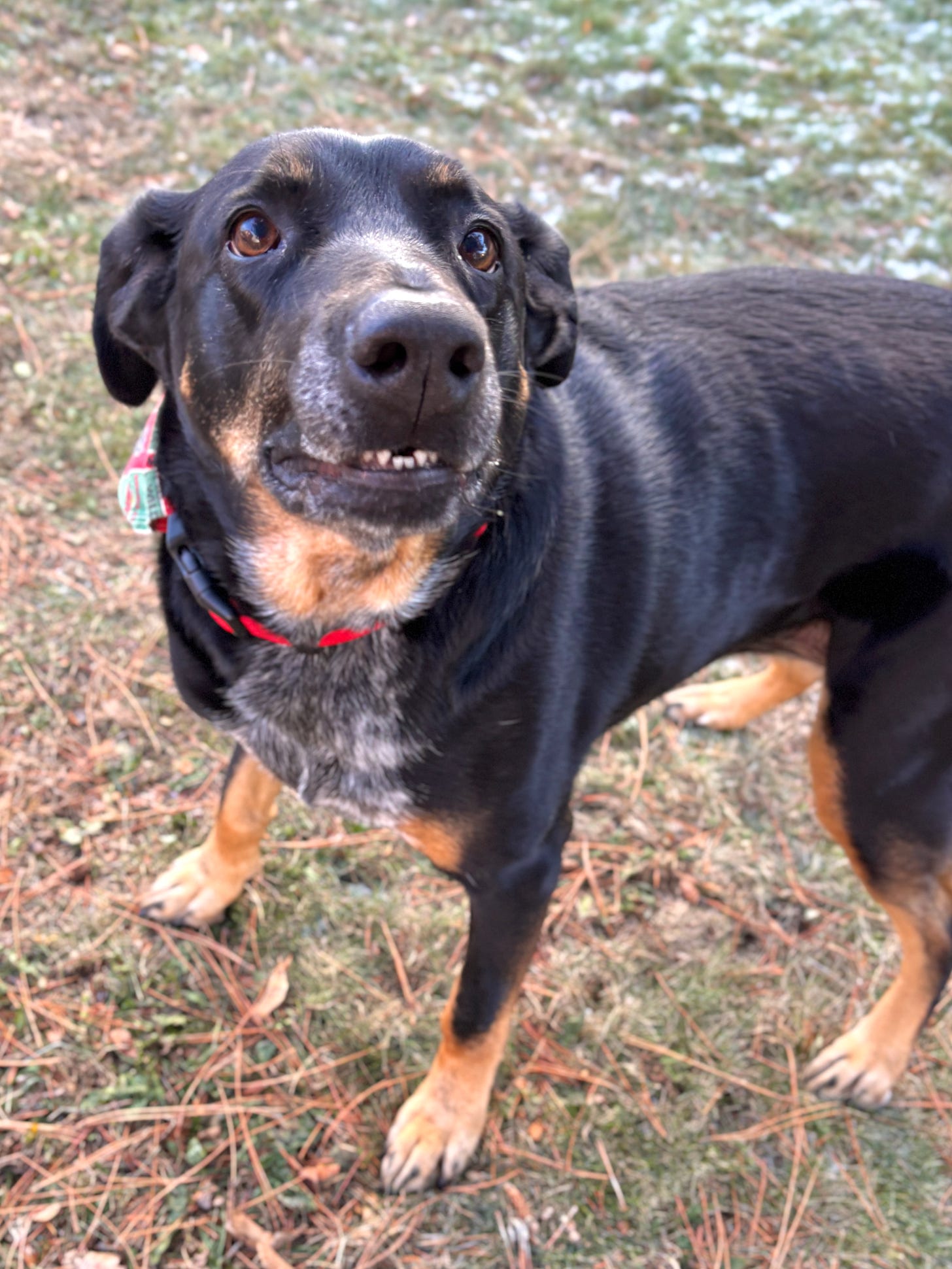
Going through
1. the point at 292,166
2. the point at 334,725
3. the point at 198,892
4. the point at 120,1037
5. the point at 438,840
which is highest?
the point at 292,166

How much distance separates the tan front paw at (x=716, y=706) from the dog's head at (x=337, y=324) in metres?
1.77

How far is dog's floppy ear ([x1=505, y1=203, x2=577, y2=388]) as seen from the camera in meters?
2.19

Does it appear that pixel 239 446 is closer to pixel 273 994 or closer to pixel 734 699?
pixel 273 994

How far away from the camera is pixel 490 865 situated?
2.17 meters

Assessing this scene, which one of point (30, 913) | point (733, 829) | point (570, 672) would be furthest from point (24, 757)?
point (733, 829)

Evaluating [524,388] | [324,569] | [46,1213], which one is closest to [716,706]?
[524,388]

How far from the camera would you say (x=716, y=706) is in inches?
142

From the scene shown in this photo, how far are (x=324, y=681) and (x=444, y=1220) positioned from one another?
1452 mm

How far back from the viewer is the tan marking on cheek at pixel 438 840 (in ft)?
7.07

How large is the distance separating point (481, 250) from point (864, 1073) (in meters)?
2.46

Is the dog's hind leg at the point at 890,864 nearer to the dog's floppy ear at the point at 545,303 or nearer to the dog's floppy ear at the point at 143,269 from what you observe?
the dog's floppy ear at the point at 545,303

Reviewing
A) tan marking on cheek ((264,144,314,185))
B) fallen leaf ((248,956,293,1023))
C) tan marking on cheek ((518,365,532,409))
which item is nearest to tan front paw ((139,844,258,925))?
fallen leaf ((248,956,293,1023))

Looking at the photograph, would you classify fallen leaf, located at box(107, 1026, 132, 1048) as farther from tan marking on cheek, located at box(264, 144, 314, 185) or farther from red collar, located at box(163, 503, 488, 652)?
tan marking on cheek, located at box(264, 144, 314, 185)

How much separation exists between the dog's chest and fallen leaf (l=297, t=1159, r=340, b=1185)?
0.98 meters
